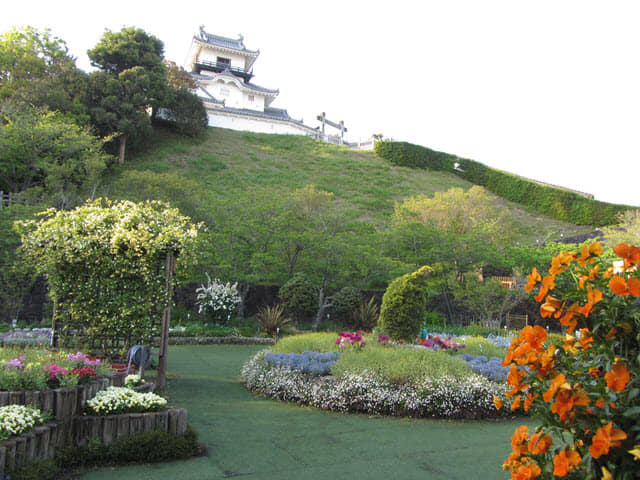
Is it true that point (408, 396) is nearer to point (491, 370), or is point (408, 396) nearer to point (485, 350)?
point (491, 370)

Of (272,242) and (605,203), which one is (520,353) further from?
(605,203)

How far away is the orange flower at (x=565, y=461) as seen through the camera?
1383 millimetres

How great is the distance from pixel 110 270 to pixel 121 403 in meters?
3.11

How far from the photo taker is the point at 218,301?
13984 millimetres

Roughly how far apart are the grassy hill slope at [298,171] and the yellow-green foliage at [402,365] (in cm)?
1510

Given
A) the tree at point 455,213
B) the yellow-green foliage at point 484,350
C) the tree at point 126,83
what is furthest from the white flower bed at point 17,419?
the tree at point 126,83

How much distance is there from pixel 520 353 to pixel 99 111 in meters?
29.0

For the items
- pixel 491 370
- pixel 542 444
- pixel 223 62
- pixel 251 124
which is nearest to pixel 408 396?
pixel 491 370

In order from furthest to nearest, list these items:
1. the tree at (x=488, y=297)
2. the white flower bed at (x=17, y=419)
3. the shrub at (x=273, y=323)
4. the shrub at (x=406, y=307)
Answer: the tree at (x=488, y=297) < the shrub at (x=273, y=323) < the shrub at (x=406, y=307) < the white flower bed at (x=17, y=419)

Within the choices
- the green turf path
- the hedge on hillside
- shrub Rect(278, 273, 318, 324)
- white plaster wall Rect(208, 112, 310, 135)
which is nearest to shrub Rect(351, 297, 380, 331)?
shrub Rect(278, 273, 318, 324)

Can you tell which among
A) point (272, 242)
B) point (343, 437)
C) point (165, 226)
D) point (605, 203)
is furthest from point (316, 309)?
point (605, 203)

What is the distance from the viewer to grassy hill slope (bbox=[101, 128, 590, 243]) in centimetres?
3000

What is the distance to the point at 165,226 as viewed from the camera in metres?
6.80

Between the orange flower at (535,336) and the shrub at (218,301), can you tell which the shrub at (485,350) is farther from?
the shrub at (218,301)
